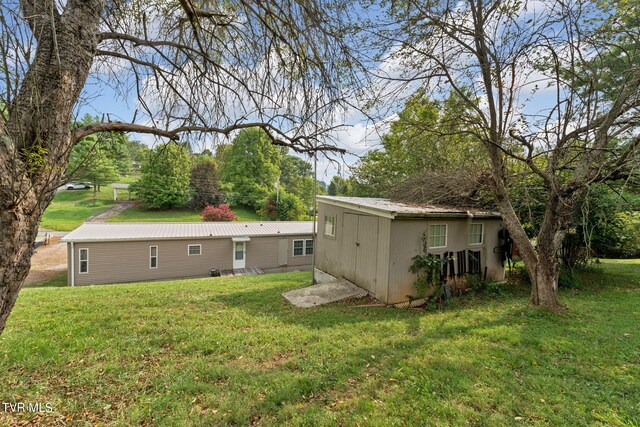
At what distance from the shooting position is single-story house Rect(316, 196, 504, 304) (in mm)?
6344

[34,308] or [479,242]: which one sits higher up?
[479,242]

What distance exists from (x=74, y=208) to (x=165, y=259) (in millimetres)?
23815

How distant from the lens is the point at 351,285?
7.34 metres

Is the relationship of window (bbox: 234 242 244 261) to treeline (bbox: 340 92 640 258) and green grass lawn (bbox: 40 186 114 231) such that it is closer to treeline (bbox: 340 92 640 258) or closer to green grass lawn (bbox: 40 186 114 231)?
treeline (bbox: 340 92 640 258)

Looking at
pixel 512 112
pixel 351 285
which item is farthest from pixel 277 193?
pixel 512 112

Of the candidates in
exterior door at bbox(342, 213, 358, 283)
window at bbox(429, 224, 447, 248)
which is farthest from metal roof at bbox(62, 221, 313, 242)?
window at bbox(429, 224, 447, 248)

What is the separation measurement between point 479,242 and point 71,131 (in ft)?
28.5

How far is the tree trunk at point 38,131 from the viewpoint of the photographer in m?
1.66

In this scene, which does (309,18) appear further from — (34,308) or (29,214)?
(34,308)

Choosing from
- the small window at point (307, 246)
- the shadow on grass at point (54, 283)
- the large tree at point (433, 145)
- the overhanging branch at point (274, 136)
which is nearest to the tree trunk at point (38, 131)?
the overhanging branch at point (274, 136)

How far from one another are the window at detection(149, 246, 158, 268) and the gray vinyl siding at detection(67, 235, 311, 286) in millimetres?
116

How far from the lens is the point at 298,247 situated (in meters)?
15.4

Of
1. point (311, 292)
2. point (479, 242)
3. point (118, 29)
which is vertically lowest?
point (311, 292)

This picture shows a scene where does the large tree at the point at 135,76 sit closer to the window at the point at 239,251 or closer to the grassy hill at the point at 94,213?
the window at the point at 239,251
